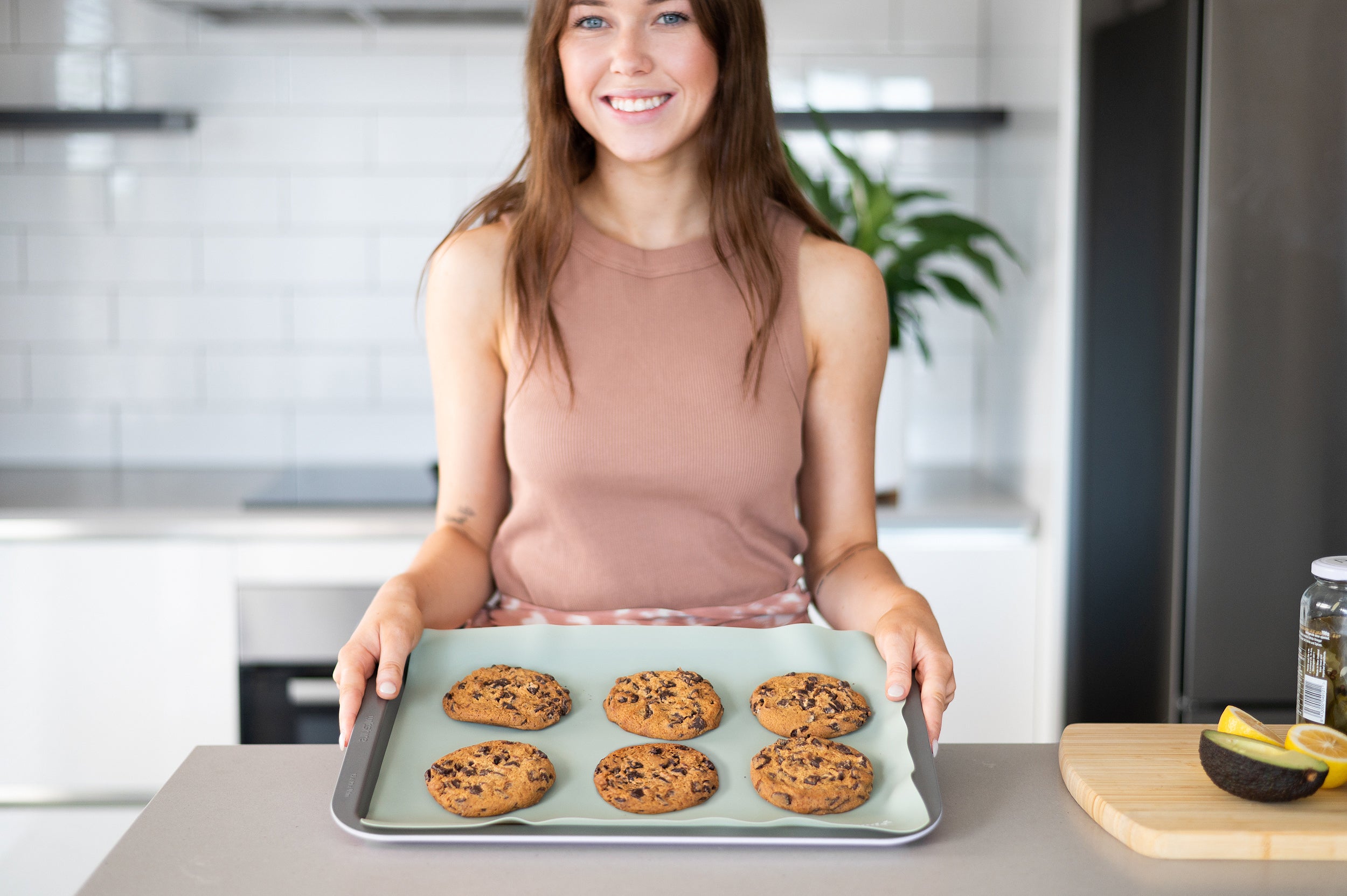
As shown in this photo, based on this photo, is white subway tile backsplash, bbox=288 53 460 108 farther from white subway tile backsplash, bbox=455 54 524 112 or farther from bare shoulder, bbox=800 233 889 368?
bare shoulder, bbox=800 233 889 368

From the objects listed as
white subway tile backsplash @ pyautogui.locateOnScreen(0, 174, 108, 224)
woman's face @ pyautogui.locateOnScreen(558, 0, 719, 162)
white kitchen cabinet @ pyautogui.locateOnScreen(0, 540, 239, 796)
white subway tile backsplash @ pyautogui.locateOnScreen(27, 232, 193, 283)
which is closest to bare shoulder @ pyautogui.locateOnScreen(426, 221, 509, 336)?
woman's face @ pyautogui.locateOnScreen(558, 0, 719, 162)

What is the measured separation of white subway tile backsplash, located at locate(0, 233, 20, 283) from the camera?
2.47 m

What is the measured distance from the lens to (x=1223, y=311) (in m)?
1.75

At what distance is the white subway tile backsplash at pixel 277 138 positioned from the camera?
8.09 ft

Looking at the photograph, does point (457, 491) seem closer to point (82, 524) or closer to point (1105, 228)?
point (82, 524)

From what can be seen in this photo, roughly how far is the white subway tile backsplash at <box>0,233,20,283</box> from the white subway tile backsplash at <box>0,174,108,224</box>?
34 millimetres

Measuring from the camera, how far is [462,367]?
1255 millimetres

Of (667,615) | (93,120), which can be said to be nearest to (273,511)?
(93,120)

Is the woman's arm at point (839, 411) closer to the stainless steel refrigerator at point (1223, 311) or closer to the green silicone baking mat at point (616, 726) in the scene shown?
the green silicone baking mat at point (616, 726)

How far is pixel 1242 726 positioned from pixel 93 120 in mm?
2267

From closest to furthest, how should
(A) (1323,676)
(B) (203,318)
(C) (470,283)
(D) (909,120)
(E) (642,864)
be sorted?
1. (E) (642,864)
2. (A) (1323,676)
3. (C) (470,283)
4. (D) (909,120)
5. (B) (203,318)

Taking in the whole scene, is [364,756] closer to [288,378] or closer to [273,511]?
[273,511]

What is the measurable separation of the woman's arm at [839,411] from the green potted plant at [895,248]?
68 cm

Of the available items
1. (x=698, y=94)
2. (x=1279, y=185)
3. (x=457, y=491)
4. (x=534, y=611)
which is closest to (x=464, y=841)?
(x=534, y=611)
